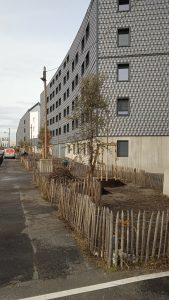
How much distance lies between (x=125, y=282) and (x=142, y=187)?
51.1 feet

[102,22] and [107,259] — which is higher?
[102,22]

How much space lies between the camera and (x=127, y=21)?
115 ft

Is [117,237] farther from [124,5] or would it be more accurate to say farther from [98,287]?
[124,5]

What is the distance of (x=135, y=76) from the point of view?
34.7 metres

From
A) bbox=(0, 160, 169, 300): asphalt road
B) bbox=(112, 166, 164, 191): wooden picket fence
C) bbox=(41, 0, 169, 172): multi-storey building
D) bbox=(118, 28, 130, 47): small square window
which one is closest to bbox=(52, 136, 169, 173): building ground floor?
bbox=(41, 0, 169, 172): multi-storey building

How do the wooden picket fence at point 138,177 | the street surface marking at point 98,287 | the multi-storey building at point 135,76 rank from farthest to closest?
the multi-storey building at point 135,76 → the wooden picket fence at point 138,177 → the street surface marking at point 98,287

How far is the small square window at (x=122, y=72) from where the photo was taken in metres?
35.2

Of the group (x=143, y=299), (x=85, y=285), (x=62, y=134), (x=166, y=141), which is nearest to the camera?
(x=143, y=299)

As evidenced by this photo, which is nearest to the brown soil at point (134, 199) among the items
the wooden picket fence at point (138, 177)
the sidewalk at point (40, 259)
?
the wooden picket fence at point (138, 177)

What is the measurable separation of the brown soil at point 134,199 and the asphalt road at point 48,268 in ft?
13.2

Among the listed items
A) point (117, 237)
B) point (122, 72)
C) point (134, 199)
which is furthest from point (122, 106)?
point (117, 237)

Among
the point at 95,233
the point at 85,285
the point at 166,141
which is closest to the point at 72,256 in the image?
the point at 95,233

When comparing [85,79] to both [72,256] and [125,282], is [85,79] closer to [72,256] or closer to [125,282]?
[72,256]

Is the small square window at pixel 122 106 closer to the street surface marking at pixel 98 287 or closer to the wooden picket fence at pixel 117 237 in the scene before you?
the wooden picket fence at pixel 117 237
